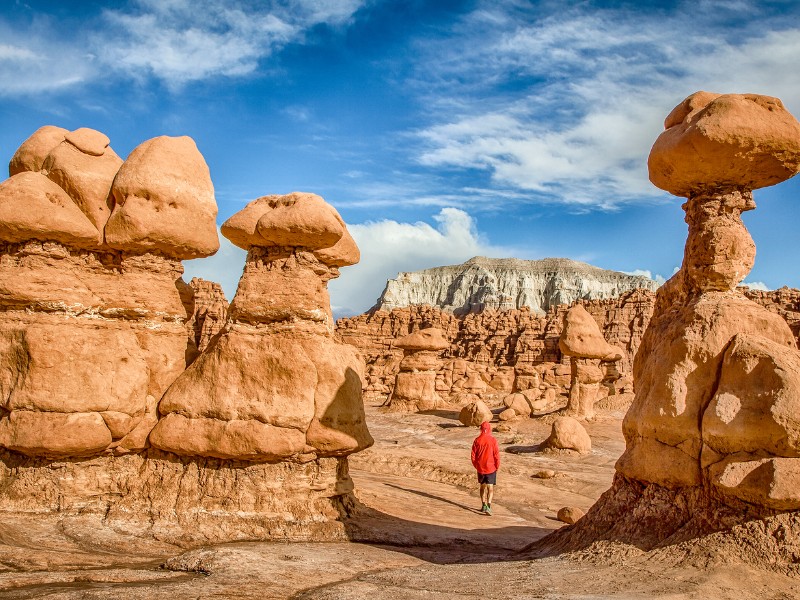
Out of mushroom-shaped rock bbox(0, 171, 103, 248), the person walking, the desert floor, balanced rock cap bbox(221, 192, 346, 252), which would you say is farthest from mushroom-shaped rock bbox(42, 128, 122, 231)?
the person walking

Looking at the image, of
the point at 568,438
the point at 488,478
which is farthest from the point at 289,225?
the point at 568,438

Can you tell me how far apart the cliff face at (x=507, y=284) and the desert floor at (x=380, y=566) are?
94.8 meters

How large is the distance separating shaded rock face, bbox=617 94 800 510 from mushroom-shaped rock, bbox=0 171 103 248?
20.1ft

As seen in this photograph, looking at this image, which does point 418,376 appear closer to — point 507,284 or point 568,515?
point 568,515

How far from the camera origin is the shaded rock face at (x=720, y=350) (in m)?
4.81

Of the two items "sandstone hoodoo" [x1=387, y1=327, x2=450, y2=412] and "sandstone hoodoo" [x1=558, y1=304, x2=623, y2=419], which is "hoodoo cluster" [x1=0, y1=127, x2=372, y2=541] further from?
"sandstone hoodoo" [x1=387, y1=327, x2=450, y2=412]

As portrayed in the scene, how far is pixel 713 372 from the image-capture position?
5426 millimetres

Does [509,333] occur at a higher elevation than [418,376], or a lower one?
higher

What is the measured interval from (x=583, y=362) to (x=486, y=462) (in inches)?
512

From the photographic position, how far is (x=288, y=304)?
7.68 metres

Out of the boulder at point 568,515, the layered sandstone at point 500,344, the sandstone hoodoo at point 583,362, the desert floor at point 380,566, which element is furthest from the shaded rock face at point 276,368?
the layered sandstone at point 500,344

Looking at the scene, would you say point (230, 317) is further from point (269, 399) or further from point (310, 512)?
point (310, 512)

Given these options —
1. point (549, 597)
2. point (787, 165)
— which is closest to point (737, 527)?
point (549, 597)

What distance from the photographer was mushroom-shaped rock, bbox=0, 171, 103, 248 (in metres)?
7.14
